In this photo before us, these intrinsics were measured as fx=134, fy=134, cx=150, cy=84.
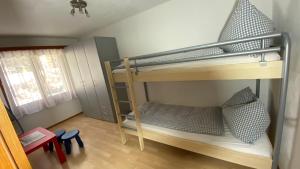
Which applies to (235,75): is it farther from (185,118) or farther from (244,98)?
(185,118)

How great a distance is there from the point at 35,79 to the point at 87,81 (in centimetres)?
120

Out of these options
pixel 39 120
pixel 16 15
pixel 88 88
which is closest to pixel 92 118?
pixel 88 88

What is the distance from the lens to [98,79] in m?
3.10

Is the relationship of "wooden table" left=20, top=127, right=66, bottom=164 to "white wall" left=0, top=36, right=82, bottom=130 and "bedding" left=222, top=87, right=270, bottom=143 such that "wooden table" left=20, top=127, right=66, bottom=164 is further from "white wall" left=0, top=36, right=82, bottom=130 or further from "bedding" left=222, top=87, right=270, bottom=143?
"bedding" left=222, top=87, right=270, bottom=143

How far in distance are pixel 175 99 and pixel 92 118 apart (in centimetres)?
242

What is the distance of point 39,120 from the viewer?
336 cm

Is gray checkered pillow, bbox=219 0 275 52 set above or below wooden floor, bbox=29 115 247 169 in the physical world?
above

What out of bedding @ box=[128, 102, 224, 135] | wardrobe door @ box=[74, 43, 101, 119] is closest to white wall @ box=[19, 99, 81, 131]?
wardrobe door @ box=[74, 43, 101, 119]

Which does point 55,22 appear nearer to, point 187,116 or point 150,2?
point 150,2

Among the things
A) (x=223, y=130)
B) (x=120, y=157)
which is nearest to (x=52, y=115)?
(x=120, y=157)

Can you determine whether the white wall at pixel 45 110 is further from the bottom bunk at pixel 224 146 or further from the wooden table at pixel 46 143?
the bottom bunk at pixel 224 146

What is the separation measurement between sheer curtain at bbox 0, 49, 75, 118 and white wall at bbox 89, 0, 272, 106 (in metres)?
1.84

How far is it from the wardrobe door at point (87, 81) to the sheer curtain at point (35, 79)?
2.35 feet

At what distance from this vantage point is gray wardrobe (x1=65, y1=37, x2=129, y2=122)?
2.94 metres
